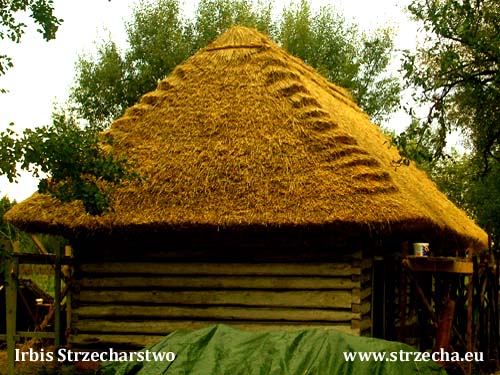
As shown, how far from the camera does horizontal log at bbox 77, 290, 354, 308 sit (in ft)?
37.7

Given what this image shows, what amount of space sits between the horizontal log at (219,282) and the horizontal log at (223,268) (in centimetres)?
7

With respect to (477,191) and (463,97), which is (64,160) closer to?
(463,97)

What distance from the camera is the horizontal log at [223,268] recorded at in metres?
11.5

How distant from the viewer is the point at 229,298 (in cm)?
1188

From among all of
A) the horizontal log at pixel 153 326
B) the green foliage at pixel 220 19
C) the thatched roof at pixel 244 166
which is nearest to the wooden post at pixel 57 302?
the horizontal log at pixel 153 326

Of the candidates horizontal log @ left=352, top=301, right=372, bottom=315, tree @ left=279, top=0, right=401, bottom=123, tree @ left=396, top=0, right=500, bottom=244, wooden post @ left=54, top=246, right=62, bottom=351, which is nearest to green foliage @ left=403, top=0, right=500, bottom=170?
tree @ left=396, top=0, right=500, bottom=244

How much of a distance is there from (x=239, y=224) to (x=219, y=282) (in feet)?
4.27

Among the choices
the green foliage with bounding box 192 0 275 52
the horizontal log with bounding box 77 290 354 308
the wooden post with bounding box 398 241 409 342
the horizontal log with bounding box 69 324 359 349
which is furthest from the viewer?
the green foliage with bounding box 192 0 275 52

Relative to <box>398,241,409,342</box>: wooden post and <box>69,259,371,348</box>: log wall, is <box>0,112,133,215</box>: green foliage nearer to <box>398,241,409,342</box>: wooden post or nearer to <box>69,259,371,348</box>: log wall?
<box>69,259,371,348</box>: log wall

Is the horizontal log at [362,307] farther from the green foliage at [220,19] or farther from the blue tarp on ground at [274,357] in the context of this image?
the green foliage at [220,19]

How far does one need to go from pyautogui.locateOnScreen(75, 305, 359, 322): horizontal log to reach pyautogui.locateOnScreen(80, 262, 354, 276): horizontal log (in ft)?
1.63

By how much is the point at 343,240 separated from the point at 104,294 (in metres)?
3.56

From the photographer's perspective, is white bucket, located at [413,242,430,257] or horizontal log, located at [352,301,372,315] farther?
white bucket, located at [413,242,430,257]

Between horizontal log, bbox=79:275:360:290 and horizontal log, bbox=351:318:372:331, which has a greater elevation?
horizontal log, bbox=79:275:360:290
